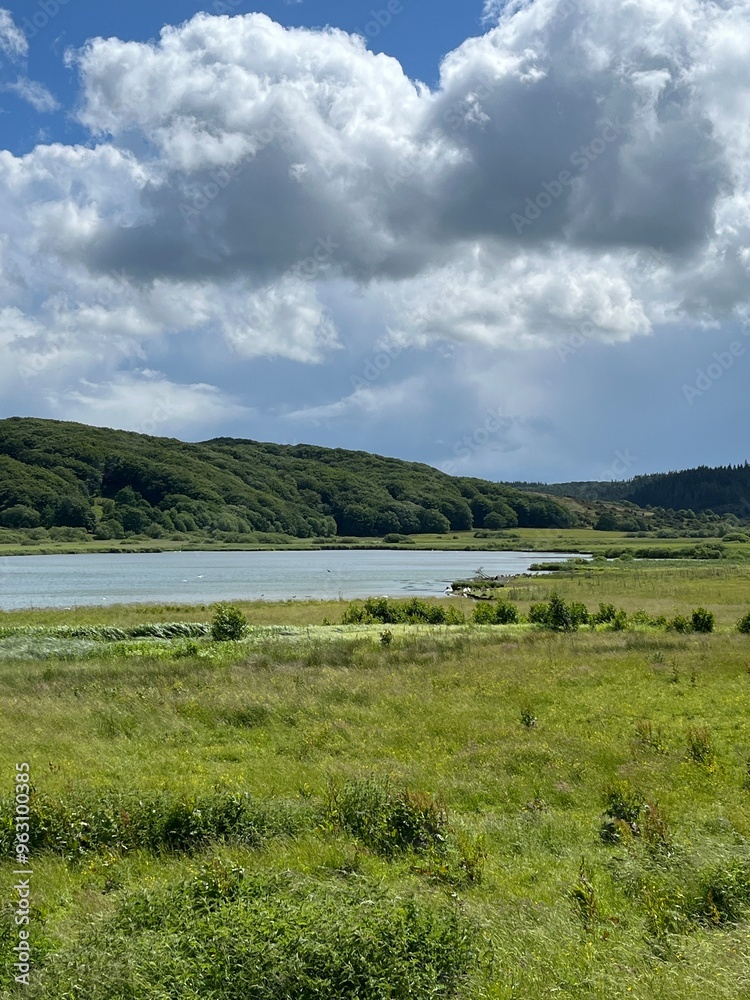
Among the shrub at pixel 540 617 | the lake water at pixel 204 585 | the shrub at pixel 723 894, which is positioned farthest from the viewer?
the lake water at pixel 204 585

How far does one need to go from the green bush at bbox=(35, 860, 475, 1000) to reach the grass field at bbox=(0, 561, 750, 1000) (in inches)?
1.0

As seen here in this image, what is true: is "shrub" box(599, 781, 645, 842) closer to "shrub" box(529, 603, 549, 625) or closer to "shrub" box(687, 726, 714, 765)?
"shrub" box(687, 726, 714, 765)

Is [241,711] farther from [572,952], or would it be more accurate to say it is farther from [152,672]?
[572,952]

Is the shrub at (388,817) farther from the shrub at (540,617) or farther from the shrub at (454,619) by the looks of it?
the shrub at (454,619)

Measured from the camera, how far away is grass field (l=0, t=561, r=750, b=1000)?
314 inches

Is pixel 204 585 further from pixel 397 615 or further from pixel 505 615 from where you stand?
pixel 505 615

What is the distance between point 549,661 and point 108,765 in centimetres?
1957

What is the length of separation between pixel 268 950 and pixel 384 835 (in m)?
4.93

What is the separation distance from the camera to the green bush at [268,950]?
7594 mm

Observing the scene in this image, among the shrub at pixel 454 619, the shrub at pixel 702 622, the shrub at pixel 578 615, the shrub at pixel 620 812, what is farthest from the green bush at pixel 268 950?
the shrub at pixel 454 619

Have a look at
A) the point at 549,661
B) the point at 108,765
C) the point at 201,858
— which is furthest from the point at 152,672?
the point at 201,858

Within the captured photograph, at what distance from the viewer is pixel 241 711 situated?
2286 cm

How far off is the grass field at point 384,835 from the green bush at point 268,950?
1.0 inches

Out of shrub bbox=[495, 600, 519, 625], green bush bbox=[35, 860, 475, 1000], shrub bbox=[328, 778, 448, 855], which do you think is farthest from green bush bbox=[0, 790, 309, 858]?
shrub bbox=[495, 600, 519, 625]
